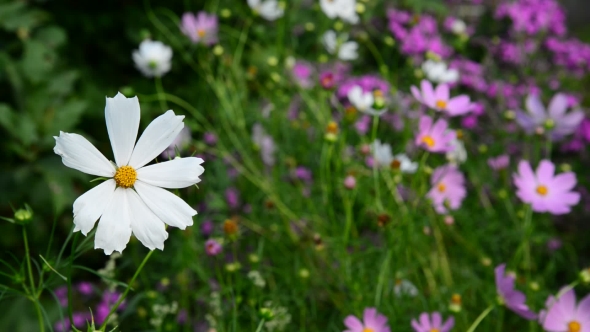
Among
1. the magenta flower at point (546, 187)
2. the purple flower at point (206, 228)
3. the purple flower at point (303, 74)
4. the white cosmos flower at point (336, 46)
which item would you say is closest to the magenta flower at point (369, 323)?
the magenta flower at point (546, 187)

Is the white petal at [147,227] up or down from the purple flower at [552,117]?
up

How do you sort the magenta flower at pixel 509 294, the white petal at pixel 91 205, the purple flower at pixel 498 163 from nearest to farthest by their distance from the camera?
1. the white petal at pixel 91 205
2. the magenta flower at pixel 509 294
3. the purple flower at pixel 498 163

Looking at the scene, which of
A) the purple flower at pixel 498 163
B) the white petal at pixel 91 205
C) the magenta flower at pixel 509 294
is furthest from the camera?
the purple flower at pixel 498 163

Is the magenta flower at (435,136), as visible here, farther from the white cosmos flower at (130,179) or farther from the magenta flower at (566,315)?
the white cosmos flower at (130,179)

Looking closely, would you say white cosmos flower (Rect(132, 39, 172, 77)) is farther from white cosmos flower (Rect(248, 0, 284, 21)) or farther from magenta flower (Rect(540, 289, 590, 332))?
magenta flower (Rect(540, 289, 590, 332))

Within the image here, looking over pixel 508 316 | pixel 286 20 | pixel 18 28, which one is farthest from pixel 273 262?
pixel 18 28

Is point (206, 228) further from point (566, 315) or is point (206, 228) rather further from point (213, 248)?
point (566, 315)

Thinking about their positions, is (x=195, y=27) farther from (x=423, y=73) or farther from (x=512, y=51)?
(x=512, y=51)
